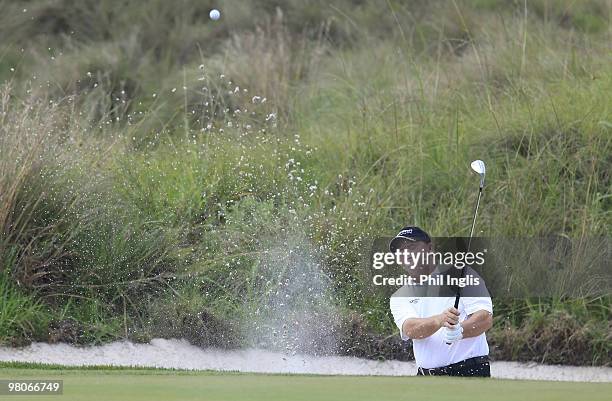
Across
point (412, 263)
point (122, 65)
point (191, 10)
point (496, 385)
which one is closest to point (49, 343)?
point (412, 263)

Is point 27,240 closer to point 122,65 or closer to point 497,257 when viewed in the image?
point 497,257

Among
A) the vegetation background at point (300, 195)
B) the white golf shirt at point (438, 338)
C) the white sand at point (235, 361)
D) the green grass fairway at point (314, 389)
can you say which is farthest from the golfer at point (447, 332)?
the vegetation background at point (300, 195)

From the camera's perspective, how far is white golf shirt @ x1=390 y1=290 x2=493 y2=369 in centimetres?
621

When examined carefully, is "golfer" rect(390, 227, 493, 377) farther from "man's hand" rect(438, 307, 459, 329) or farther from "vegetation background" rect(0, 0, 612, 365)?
"vegetation background" rect(0, 0, 612, 365)

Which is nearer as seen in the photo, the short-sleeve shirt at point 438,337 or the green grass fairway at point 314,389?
the green grass fairway at point 314,389

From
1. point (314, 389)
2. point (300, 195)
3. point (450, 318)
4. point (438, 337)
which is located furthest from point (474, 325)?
point (300, 195)

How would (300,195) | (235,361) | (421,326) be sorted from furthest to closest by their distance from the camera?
1. (300,195)
2. (235,361)
3. (421,326)

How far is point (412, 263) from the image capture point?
25.1 feet

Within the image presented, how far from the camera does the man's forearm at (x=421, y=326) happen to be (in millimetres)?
6105

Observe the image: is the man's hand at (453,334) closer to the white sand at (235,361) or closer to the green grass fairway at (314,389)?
the green grass fairway at (314,389)

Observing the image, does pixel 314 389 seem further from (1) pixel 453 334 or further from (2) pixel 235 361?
(2) pixel 235 361

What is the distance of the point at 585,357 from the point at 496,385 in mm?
3457

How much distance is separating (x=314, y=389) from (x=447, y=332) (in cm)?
162

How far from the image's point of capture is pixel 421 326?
20.2 feet
